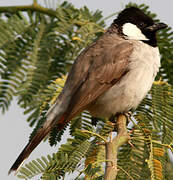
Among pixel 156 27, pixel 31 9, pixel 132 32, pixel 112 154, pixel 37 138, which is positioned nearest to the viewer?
pixel 112 154

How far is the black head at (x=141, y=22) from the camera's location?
440 centimetres

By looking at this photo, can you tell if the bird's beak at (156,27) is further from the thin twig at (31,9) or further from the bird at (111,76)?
the thin twig at (31,9)

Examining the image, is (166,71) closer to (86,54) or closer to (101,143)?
(86,54)

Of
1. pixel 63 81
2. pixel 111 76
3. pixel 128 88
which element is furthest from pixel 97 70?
pixel 63 81

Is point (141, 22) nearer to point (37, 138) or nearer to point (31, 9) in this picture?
point (31, 9)

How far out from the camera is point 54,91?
128 inches

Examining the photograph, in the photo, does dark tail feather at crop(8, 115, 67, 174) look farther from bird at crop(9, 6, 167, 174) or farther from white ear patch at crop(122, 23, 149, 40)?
white ear patch at crop(122, 23, 149, 40)

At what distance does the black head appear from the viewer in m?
4.40

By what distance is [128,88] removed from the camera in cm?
411

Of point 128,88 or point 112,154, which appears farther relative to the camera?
point 128,88

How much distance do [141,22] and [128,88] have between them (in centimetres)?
108

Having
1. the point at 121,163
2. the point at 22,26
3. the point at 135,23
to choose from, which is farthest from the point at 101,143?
the point at 135,23

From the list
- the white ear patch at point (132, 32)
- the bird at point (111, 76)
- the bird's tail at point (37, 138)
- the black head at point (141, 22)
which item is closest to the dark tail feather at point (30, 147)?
the bird's tail at point (37, 138)

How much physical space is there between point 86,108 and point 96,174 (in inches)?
69.3
